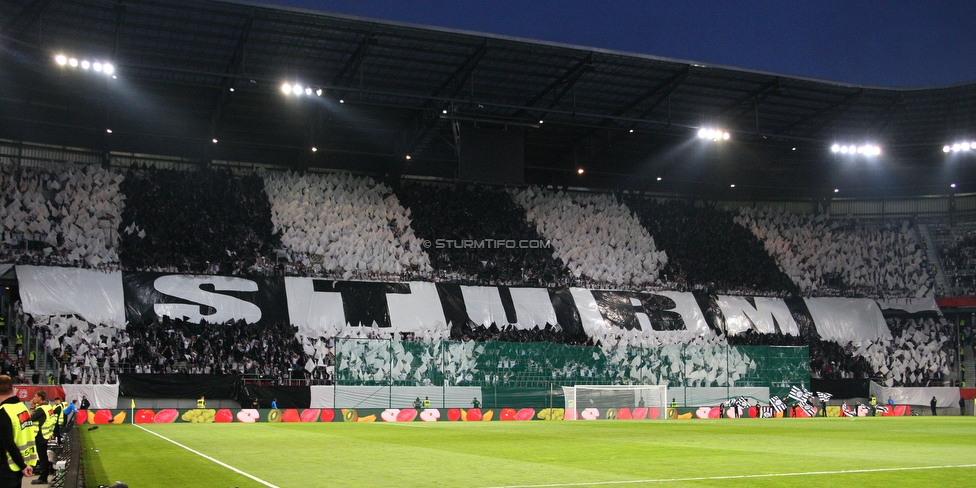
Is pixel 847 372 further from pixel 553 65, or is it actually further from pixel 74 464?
pixel 74 464

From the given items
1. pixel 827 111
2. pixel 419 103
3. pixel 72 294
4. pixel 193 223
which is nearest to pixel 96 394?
pixel 72 294

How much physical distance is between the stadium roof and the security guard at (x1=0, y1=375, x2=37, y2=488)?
2724 cm

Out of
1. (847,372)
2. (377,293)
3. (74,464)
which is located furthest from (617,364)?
(74,464)

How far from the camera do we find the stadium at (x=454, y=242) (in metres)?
34.6

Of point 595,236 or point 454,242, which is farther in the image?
point 595,236

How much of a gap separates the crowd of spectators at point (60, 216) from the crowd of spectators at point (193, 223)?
0.81m

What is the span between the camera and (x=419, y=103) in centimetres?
4428

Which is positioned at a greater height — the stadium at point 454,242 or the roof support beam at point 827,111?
the roof support beam at point 827,111

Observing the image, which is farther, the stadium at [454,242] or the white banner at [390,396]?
the white banner at [390,396]

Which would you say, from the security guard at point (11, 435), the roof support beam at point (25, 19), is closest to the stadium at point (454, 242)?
the roof support beam at point (25, 19)

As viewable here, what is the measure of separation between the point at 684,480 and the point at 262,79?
93.9ft

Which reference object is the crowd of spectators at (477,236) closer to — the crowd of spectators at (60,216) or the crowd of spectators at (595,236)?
the crowd of spectators at (595,236)

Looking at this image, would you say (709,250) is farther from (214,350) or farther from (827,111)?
(214,350)

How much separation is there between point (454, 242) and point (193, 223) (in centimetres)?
1401
